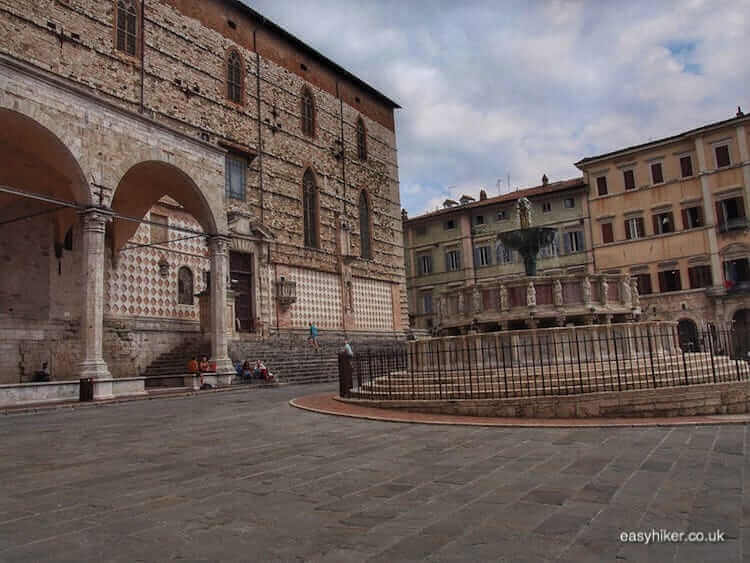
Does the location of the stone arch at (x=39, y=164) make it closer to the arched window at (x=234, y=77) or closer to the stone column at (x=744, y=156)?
the arched window at (x=234, y=77)

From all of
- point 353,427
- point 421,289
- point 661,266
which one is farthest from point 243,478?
point 421,289

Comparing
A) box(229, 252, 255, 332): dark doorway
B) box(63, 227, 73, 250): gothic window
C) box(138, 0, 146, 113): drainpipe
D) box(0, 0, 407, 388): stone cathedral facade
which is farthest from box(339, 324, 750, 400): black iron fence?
box(138, 0, 146, 113): drainpipe

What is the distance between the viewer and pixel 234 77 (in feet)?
82.7

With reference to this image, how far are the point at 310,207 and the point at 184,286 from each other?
30.4ft

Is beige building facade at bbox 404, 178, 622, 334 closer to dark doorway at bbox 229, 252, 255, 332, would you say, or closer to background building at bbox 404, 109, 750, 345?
background building at bbox 404, 109, 750, 345

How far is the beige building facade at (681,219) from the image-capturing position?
31641 millimetres

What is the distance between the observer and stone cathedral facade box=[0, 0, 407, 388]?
46.1ft

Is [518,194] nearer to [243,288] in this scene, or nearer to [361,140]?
[361,140]

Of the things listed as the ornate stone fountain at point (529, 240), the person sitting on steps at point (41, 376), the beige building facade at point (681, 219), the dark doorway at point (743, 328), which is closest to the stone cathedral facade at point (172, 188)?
the person sitting on steps at point (41, 376)

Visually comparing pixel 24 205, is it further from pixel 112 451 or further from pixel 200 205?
pixel 112 451

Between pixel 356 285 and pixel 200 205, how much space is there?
14.0 meters

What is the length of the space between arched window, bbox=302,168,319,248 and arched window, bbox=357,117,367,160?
5406 millimetres

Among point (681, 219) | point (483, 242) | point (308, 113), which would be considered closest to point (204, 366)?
point (308, 113)

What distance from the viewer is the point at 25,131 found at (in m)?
13.3
